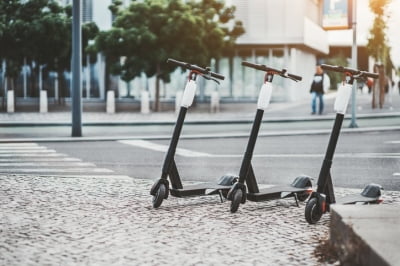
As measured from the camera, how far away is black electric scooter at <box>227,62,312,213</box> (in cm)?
756

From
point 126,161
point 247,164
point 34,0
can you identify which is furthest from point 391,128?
point 34,0

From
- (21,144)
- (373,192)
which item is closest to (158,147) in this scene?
(21,144)

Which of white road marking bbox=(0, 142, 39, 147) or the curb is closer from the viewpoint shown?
the curb

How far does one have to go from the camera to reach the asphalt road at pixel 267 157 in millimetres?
11430

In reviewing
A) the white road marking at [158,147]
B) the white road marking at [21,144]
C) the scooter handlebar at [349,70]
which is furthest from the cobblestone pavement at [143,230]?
the white road marking at [21,144]

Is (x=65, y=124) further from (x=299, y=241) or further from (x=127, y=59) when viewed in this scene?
(x=299, y=241)

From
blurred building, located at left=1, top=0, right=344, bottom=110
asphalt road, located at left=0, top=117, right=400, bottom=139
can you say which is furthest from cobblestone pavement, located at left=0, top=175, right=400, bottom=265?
blurred building, located at left=1, top=0, right=344, bottom=110

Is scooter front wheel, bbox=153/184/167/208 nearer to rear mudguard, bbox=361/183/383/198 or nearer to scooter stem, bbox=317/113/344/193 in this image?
scooter stem, bbox=317/113/344/193

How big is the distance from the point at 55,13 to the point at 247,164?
3128 centimetres

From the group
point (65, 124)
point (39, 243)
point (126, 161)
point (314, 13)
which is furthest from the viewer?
point (314, 13)

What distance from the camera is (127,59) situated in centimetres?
3359

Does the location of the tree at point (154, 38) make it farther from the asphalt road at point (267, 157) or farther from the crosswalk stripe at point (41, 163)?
the crosswalk stripe at point (41, 163)

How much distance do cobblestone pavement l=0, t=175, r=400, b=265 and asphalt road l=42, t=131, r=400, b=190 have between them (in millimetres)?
2330

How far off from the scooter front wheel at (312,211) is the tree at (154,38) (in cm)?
2587
